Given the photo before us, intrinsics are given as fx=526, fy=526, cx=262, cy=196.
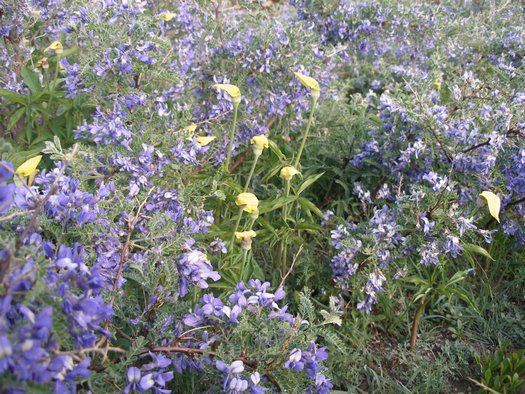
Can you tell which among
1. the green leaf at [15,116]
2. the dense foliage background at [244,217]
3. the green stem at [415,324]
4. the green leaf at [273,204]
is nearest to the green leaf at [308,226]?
the dense foliage background at [244,217]

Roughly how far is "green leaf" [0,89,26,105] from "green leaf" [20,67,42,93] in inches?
4.0

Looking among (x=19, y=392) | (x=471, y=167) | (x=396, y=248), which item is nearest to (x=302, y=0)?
(x=471, y=167)

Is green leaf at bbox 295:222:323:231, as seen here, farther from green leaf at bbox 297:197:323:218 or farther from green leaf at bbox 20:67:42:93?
green leaf at bbox 20:67:42:93

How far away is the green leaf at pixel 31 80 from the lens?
237cm

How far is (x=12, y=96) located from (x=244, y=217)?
1.12 m

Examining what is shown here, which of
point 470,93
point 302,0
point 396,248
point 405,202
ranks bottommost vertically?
point 396,248

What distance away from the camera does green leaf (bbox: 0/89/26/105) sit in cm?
223

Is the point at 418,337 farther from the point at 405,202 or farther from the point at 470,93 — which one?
the point at 470,93

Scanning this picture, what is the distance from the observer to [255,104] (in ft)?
8.48

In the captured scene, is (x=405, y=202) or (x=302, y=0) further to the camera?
(x=302, y=0)

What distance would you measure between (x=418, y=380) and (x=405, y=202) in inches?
27.4

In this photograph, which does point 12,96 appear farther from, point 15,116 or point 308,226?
point 308,226

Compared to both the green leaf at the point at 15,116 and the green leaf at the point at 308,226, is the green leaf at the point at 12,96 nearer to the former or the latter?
the green leaf at the point at 15,116

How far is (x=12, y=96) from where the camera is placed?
7.38 ft
